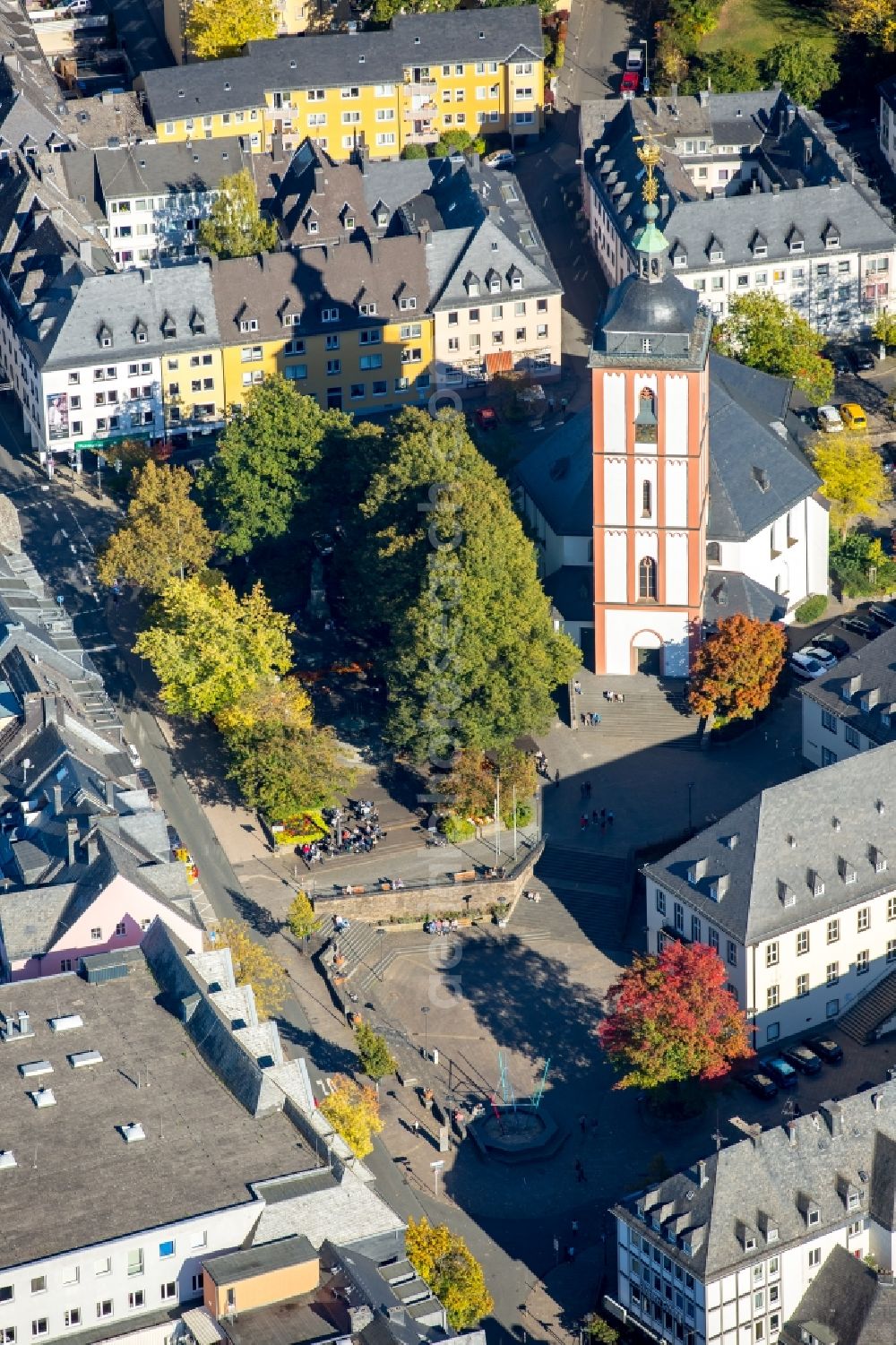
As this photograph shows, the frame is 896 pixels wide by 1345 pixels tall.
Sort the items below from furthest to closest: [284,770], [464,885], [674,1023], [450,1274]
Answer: [284,770] → [464,885] → [674,1023] → [450,1274]

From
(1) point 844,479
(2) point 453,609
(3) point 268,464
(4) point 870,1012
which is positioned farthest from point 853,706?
(3) point 268,464

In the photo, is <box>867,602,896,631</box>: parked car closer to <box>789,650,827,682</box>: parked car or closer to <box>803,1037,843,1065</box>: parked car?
<box>789,650,827,682</box>: parked car

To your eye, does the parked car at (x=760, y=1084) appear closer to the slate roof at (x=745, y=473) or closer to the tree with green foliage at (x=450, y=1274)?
the tree with green foliage at (x=450, y=1274)

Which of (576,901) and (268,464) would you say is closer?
(576,901)

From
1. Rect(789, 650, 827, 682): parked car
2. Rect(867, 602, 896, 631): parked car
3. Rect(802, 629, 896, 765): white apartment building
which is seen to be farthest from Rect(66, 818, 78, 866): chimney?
Rect(867, 602, 896, 631): parked car

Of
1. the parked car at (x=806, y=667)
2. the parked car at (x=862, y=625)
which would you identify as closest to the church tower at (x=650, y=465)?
the parked car at (x=806, y=667)

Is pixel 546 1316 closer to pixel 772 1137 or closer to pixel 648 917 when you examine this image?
pixel 772 1137

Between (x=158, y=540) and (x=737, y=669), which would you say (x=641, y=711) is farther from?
(x=158, y=540)

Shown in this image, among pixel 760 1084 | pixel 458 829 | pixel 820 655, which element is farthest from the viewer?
pixel 820 655
